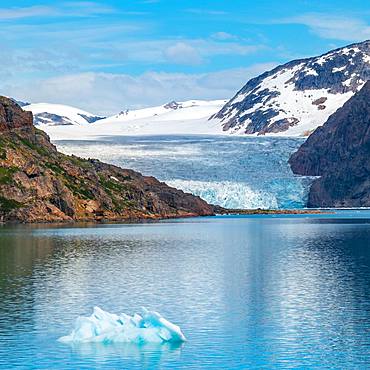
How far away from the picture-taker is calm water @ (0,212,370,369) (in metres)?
31.1

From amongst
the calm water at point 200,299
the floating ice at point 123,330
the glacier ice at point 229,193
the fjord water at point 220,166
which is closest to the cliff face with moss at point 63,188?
the glacier ice at point 229,193

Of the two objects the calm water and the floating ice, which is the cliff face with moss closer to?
the calm water

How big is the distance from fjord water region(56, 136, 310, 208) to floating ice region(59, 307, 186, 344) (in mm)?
129257

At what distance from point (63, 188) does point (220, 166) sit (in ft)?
160

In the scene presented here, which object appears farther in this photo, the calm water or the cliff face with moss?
the cliff face with moss

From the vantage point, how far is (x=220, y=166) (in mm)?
169625

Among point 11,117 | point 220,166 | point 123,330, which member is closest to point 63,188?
point 11,117

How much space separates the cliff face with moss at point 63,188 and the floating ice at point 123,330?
8855 cm

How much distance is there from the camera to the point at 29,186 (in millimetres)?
122000

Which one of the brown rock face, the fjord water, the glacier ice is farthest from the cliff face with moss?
the fjord water

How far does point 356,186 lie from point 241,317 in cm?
16205

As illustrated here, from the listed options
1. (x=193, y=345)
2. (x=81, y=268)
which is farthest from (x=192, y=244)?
(x=193, y=345)

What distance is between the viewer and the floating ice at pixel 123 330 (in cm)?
3255

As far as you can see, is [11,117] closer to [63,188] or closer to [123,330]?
[63,188]
